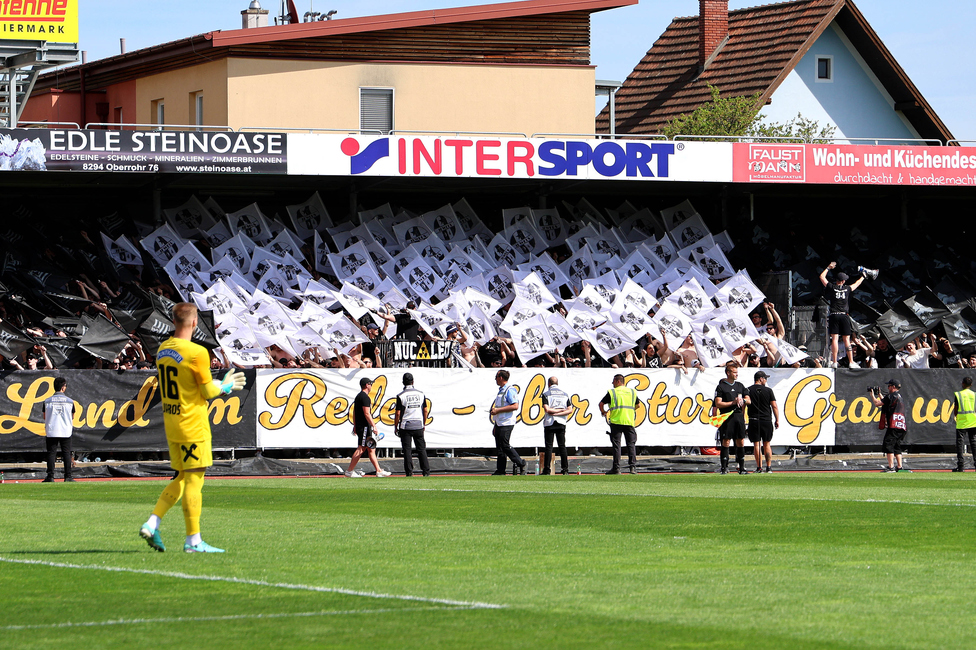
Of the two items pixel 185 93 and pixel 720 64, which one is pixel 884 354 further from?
pixel 720 64

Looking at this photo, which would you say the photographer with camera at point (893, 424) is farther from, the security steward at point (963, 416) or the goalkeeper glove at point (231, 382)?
the goalkeeper glove at point (231, 382)

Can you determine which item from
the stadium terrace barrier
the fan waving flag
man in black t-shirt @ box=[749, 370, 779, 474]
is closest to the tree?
the stadium terrace barrier

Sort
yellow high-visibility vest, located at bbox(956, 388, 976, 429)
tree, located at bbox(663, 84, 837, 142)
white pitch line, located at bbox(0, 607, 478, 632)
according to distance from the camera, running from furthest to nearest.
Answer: tree, located at bbox(663, 84, 837, 142) → yellow high-visibility vest, located at bbox(956, 388, 976, 429) → white pitch line, located at bbox(0, 607, 478, 632)

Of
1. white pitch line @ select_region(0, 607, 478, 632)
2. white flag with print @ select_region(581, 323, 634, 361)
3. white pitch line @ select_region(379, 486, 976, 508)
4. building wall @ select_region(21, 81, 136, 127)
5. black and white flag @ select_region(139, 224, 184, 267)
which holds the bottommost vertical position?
white pitch line @ select_region(379, 486, 976, 508)

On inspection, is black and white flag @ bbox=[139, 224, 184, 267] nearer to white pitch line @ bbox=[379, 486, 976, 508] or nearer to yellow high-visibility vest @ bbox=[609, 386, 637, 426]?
yellow high-visibility vest @ bbox=[609, 386, 637, 426]

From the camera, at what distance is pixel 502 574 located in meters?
9.14

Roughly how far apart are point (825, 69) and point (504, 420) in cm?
3071

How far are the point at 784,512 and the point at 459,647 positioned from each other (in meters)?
7.98

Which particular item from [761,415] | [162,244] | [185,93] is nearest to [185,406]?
[761,415]

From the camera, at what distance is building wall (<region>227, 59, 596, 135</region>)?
35594 millimetres

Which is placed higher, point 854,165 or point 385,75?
point 385,75

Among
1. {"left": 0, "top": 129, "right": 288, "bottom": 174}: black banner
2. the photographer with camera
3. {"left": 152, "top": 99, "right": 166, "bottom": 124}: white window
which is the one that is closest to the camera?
the photographer with camera

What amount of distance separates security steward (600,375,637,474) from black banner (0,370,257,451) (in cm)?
661

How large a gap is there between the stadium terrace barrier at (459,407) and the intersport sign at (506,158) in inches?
262
